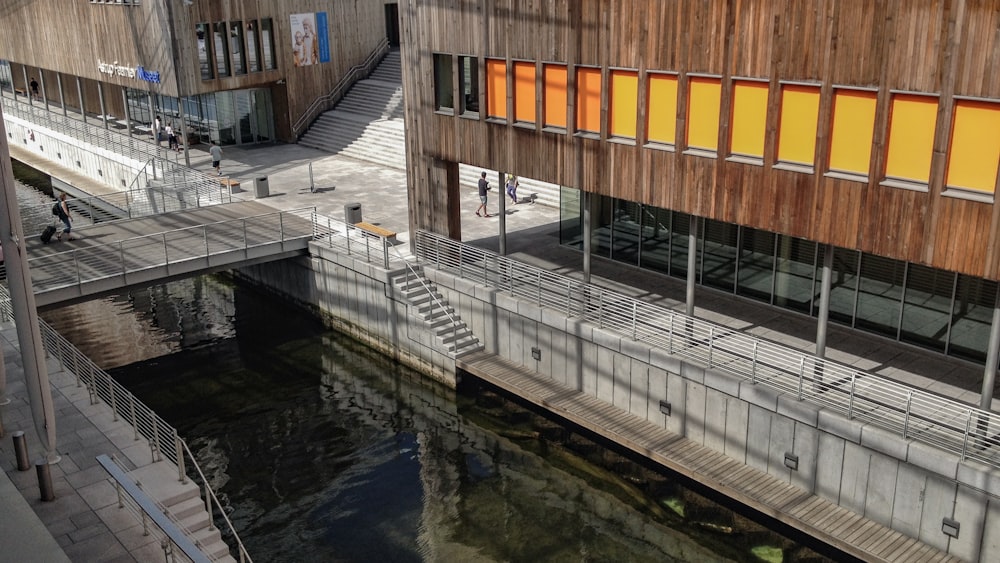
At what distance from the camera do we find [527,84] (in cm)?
2284

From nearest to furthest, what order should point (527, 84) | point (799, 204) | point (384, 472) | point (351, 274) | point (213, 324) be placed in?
point (799, 204) → point (384, 472) → point (527, 84) → point (351, 274) → point (213, 324)

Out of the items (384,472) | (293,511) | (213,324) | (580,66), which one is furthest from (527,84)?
(213,324)

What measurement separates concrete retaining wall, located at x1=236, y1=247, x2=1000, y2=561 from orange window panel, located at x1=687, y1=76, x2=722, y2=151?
182 inches

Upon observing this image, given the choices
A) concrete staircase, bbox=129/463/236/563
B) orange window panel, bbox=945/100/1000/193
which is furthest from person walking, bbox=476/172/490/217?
orange window panel, bbox=945/100/1000/193

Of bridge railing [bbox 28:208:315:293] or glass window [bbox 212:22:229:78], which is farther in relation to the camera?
glass window [bbox 212:22:229:78]

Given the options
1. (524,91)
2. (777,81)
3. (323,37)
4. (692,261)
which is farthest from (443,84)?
(323,37)

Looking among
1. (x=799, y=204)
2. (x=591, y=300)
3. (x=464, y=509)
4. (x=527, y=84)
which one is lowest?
(x=464, y=509)

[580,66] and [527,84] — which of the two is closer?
[580,66]

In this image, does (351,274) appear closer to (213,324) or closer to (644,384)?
(213,324)

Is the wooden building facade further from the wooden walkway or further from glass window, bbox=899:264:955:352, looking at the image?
glass window, bbox=899:264:955:352

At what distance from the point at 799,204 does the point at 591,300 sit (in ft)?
21.6

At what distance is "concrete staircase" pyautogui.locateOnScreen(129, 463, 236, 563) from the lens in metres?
15.0

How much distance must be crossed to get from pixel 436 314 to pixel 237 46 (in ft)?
68.7

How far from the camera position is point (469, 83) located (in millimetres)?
24500
